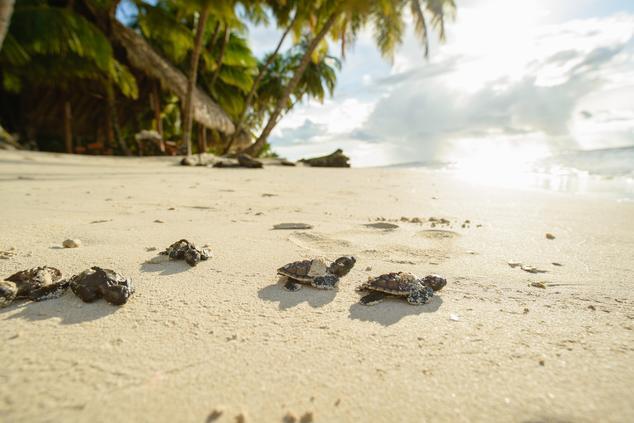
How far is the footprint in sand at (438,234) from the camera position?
1.82 meters

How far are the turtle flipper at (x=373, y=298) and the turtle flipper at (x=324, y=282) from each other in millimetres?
Answer: 110

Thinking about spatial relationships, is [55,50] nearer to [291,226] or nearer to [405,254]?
[291,226]

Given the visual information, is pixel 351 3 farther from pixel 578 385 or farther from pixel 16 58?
pixel 578 385

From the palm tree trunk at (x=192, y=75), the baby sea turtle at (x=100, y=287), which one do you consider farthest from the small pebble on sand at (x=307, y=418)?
the palm tree trunk at (x=192, y=75)

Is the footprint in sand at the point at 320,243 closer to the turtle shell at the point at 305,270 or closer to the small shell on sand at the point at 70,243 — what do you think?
the turtle shell at the point at 305,270

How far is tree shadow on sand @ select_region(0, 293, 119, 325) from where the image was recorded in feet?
2.84

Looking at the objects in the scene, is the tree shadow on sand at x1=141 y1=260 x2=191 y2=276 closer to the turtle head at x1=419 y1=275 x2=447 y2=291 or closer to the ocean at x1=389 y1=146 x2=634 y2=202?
the turtle head at x1=419 y1=275 x2=447 y2=291

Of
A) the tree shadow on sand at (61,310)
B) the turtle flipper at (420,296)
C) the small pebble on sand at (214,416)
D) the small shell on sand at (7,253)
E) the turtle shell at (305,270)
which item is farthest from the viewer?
the small shell on sand at (7,253)

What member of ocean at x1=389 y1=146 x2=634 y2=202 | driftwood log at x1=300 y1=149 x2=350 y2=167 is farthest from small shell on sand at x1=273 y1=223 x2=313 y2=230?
driftwood log at x1=300 y1=149 x2=350 y2=167

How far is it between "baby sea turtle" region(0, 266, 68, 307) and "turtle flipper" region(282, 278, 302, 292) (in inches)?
23.4

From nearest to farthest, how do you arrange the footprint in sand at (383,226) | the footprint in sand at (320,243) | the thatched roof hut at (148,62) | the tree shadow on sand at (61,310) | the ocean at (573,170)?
the tree shadow on sand at (61,310)
the footprint in sand at (320,243)
the footprint in sand at (383,226)
the ocean at (573,170)
the thatched roof hut at (148,62)

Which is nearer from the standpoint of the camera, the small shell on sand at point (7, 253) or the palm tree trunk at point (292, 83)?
the small shell on sand at point (7, 253)

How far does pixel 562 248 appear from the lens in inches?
66.1

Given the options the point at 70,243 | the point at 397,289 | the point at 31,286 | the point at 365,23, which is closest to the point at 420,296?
the point at 397,289
